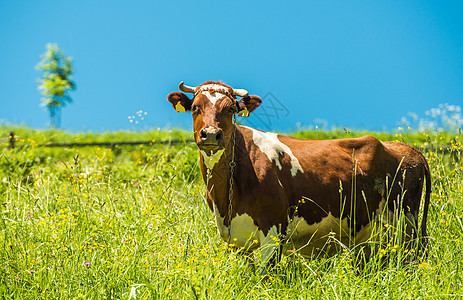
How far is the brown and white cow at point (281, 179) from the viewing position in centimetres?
547

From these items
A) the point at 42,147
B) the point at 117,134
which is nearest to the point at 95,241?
the point at 42,147

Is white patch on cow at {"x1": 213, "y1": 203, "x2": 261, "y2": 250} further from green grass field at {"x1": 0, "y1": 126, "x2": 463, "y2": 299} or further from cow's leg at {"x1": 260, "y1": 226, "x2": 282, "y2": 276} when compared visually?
green grass field at {"x1": 0, "y1": 126, "x2": 463, "y2": 299}

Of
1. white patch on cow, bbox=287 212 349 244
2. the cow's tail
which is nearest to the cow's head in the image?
white patch on cow, bbox=287 212 349 244

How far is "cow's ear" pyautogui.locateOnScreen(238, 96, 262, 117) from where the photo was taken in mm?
5906

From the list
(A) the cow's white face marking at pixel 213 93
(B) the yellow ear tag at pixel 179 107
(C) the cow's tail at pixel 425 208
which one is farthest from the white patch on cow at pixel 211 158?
(C) the cow's tail at pixel 425 208

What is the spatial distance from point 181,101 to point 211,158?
83cm

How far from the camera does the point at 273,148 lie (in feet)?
19.7

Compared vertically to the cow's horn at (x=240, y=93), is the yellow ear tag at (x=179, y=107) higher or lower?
lower

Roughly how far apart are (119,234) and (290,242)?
2.10 meters

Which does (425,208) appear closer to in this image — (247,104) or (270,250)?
(270,250)

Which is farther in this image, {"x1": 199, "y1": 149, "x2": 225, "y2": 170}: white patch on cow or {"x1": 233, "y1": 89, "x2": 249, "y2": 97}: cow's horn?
{"x1": 233, "y1": 89, "x2": 249, "y2": 97}: cow's horn

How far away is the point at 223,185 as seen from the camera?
18.6 ft

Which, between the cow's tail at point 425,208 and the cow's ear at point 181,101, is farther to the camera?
the cow's tail at point 425,208

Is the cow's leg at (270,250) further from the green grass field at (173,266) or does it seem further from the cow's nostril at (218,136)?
the cow's nostril at (218,136)
